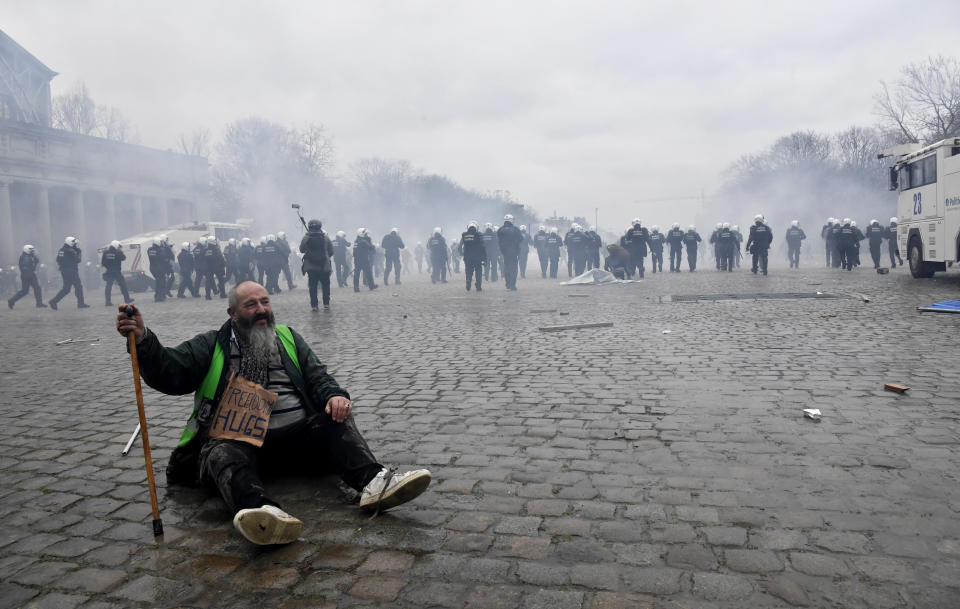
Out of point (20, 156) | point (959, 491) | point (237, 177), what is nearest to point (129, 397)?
point (959, 491)

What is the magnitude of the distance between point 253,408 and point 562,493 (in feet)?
5.60

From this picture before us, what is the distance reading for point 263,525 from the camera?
2.99 m

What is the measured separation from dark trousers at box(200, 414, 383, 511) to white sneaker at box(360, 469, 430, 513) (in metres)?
0.15

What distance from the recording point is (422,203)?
77.3 m

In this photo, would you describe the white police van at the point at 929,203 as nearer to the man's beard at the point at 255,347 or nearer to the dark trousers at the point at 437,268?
the dark trousers at the point at 437,268

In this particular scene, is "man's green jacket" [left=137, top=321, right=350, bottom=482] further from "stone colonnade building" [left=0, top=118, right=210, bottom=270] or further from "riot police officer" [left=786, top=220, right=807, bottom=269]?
"stone colonnade building" [left=0, top=118, right=210, bottom=270]

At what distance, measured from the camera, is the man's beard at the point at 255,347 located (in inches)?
153

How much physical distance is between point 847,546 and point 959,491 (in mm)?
990

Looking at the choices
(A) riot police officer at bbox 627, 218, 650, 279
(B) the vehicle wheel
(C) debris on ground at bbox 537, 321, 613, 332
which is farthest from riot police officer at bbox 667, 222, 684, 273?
(C) debris on ground at bbox 537, 321, 613, 332

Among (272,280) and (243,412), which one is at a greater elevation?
(272,280)

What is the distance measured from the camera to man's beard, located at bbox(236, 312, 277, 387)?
3.89 m

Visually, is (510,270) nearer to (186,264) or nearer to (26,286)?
(186,264)

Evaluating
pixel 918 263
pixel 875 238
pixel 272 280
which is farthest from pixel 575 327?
pixel 875 238

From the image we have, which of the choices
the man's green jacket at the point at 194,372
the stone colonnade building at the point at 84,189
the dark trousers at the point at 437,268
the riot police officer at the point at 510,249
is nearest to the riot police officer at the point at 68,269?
the riot police officer at the point at 510,249
